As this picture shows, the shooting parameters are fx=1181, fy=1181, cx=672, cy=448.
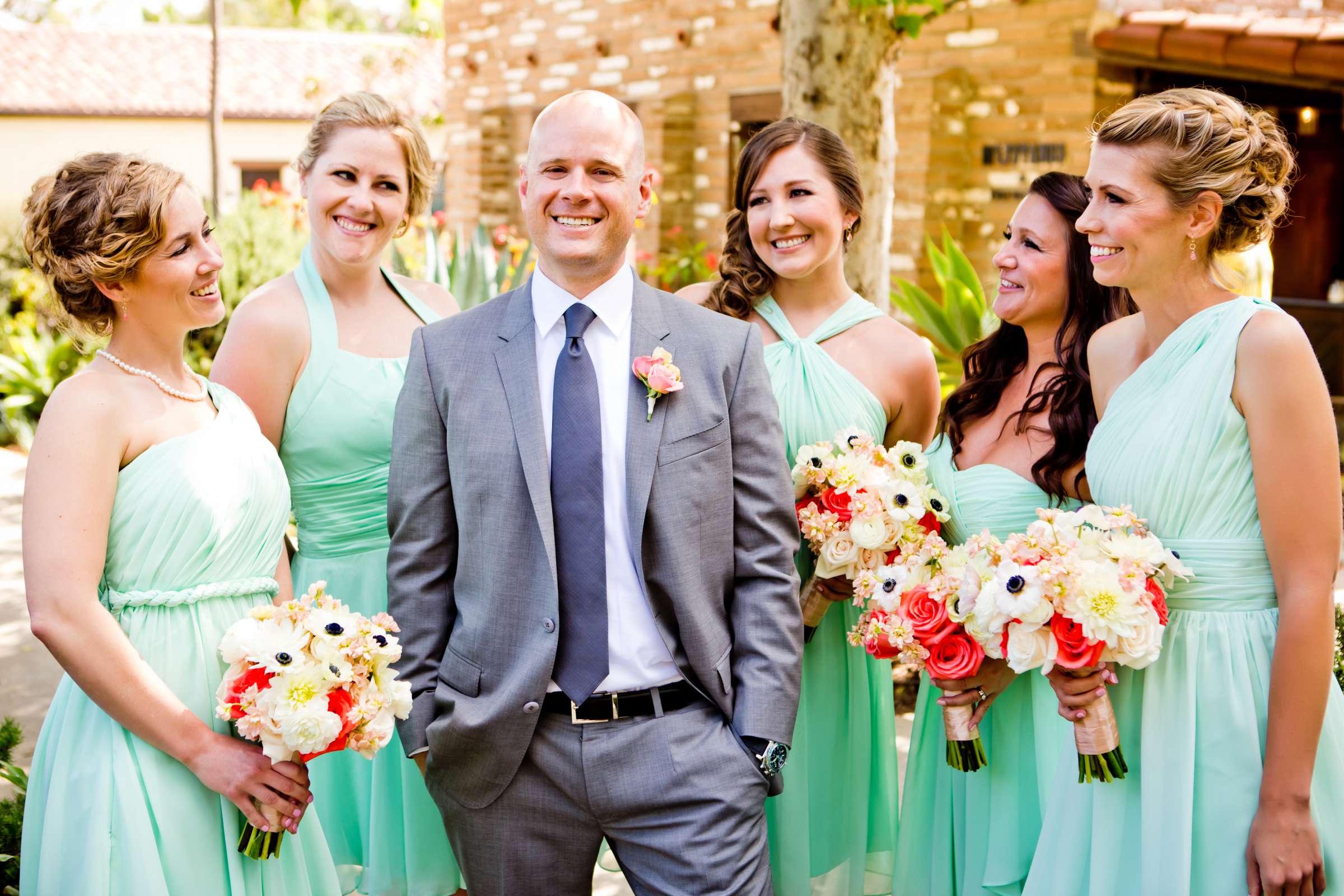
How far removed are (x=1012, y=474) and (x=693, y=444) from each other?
1.05 metres

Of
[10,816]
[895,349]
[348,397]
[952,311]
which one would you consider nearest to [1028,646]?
[895,349]

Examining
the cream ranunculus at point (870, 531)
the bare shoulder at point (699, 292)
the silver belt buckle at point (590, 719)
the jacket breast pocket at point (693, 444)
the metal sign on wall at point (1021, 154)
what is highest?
the metal sign on wall at point (1021, 154)

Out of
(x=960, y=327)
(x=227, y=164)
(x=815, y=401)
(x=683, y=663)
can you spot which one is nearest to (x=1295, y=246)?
(x=960, y=327)

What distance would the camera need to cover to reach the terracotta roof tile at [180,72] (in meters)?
32.0

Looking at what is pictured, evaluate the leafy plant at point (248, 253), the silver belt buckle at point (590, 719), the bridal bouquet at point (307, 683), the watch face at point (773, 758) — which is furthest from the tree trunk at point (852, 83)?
the leafy plant at point (248, 253)

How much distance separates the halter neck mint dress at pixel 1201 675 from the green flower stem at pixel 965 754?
1.22 feet

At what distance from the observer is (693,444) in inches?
109

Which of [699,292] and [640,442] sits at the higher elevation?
[699,292]

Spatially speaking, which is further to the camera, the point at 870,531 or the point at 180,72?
the point at 180,72

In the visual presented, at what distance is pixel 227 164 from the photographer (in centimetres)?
3244

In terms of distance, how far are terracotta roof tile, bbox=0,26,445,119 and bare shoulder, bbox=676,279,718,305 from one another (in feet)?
88.9

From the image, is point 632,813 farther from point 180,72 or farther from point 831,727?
point 180,72

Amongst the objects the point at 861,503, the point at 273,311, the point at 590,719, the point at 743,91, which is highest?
the point at 743,91

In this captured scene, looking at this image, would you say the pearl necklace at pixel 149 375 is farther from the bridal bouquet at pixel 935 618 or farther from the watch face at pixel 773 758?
the bridal bouquet at pixel 935 618
